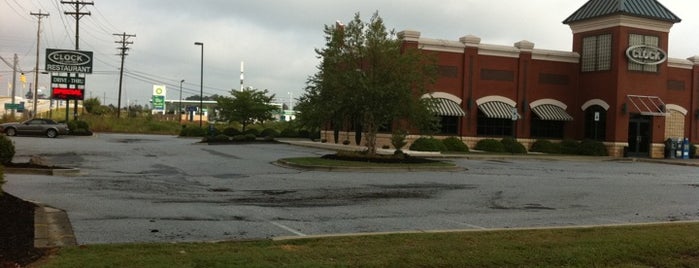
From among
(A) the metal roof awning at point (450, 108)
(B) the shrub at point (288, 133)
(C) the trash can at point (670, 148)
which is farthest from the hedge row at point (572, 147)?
(B) the shrub at point (288, 133)

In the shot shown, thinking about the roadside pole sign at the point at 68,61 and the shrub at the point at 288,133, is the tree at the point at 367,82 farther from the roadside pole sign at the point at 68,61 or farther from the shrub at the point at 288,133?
the roadside pole sign at the point at 68,61

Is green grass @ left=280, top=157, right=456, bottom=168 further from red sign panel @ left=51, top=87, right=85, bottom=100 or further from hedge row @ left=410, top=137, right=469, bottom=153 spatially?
red sign panel @ left=51, top=87, right=85, bottom=100

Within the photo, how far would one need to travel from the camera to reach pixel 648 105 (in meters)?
41.0

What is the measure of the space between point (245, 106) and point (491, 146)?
27701 mm

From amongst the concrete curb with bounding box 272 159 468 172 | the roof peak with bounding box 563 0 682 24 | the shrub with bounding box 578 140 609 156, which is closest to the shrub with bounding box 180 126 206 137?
the shrub with bounding box 578 140 609 156

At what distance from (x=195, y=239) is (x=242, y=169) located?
41.7 ft

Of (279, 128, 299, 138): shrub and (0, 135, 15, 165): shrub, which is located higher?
(279, 128, 299, 138): shrub

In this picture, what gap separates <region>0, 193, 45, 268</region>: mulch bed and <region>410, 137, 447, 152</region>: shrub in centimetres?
2843

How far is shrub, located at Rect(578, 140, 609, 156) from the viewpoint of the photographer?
39.1 metres

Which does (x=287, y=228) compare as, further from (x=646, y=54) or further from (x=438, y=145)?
(x=646, y=54)

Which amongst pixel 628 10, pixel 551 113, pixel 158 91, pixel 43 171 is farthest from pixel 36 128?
pixel 158 91

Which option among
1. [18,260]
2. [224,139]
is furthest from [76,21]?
[18,260]

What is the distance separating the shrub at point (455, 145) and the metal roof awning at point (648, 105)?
12.7 metres

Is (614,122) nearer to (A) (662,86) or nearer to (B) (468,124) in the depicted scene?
(A) (662,86)
